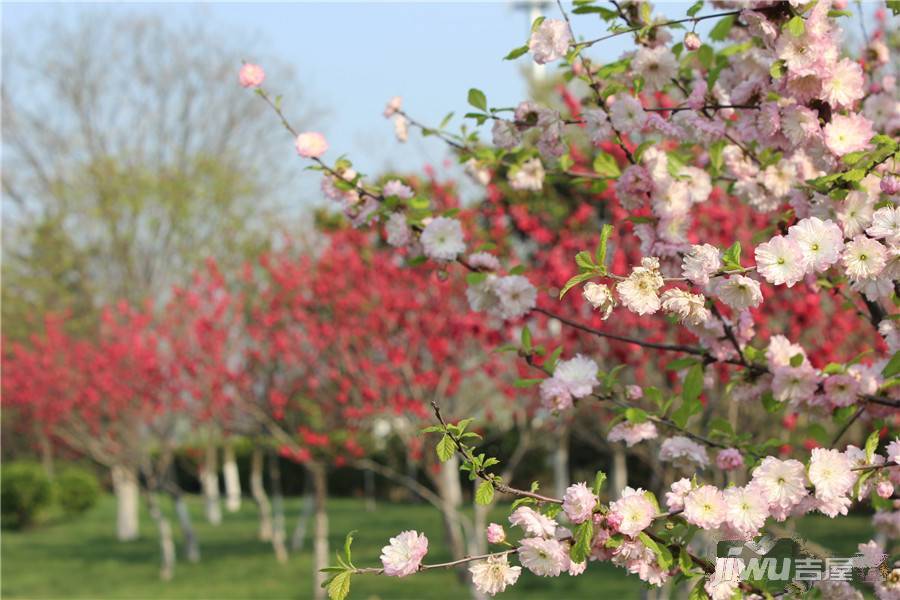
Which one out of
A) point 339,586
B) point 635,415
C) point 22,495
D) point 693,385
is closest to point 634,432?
point 635,415

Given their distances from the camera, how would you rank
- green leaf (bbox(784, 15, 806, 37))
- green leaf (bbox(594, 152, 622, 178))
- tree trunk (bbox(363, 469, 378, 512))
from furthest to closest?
tree trunk (bbox(363, 469, 378, 512))
green leaf (bbox(594, 152, 622, 178))
green leaf (bbox(784, 15, 806, 37))

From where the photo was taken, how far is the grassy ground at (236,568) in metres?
12.0

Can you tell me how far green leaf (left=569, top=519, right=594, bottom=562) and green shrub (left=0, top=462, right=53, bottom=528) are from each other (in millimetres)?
23970

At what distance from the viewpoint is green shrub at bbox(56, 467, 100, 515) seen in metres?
26.0

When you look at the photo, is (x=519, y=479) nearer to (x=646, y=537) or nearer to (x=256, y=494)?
(x=256, y=494)

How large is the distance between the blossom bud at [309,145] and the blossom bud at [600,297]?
4.29 feet

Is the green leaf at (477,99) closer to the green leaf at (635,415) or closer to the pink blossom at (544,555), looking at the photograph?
the green leaf at (635,415)

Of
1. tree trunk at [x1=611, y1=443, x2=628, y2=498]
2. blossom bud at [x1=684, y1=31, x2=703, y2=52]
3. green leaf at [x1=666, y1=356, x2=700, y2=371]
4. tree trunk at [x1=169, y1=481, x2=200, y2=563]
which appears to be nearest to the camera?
blossom bud at [x1=684, y1=31, x2=703, y2=52]

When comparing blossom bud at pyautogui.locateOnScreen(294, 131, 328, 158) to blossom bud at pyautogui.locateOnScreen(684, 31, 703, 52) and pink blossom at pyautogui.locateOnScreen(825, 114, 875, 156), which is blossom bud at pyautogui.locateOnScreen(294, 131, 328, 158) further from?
pink blossom at pyautogui.locateOnScreen(825, 114, 875, 156)

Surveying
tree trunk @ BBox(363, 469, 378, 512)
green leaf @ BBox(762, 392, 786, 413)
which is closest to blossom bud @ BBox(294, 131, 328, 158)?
green leaf @ BBox(762, 392, 786, 413)

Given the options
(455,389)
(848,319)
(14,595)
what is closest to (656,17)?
(848,319)

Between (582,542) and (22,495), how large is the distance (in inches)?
947

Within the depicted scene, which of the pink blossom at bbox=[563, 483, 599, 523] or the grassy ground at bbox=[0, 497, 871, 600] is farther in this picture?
the grassy ground at bbox=[0, 497, 871, 600]

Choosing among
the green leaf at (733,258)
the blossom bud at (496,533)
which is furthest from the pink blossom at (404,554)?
the green leaf at (733,258)
